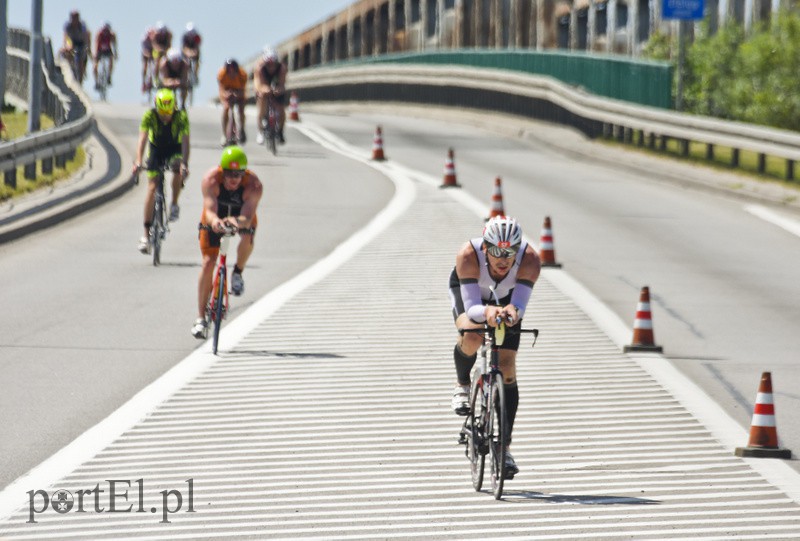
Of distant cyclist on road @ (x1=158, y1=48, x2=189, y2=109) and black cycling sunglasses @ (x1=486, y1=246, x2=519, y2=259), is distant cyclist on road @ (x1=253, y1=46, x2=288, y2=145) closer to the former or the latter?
distant cyclist on road @ (x1=158, y1=48, x2=189, y2=109)

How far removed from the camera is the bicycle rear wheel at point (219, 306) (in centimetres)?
1339

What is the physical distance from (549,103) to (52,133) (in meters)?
17.6

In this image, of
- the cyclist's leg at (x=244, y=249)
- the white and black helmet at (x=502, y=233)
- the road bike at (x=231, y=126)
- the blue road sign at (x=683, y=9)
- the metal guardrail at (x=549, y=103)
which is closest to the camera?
the white and black helmet at (x=502, y=233)

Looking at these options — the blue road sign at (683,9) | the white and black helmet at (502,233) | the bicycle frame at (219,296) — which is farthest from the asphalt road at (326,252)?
the blue road sign at (683,9)

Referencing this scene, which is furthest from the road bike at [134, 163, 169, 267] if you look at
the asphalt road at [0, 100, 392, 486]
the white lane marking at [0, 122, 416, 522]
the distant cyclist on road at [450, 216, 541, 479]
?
the distant cyclist on road at [450, 216, 541, 479]

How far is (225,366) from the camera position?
12961 mm

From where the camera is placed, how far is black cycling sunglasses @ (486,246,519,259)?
9.20 meters

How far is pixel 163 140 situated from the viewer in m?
19.2

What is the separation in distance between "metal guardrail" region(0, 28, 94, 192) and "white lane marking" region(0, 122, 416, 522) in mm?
5406

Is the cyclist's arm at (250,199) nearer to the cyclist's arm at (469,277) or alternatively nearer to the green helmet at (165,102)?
the cyclist's arm at (469,277)

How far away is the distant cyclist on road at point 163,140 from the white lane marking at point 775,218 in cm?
873

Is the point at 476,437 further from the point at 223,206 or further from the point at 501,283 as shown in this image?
the point at 223,206

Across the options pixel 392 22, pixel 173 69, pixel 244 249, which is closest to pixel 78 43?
pixel 173 69

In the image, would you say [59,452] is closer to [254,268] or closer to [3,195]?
[254,268]
